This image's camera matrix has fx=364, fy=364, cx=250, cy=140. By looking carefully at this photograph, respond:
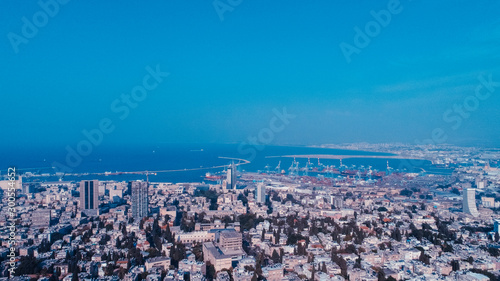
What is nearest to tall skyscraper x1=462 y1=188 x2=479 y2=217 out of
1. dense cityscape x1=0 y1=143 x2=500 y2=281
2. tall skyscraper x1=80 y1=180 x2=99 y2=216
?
dense cityscape x1=0 y1=143 x2=500 y2=281

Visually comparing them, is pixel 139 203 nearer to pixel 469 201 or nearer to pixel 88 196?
pixel 88 196

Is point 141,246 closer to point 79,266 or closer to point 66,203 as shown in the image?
point 79,266

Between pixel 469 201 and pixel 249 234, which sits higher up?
pixel 469 201

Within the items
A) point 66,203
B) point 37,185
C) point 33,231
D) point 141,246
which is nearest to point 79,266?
point 141,246

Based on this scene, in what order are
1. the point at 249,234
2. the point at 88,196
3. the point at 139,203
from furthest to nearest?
1. the point at 88,196
2. the point at 139,203
3. the point at 249,234

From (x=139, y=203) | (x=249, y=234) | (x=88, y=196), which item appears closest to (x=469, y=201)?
(x=249, y=234)

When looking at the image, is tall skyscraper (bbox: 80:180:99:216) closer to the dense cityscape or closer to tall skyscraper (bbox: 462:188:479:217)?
the dense cityscape

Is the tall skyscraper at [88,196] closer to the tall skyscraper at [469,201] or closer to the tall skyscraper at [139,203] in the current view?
the tall skyscraper at [139,203]

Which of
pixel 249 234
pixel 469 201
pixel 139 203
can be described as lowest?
pixel 249 234

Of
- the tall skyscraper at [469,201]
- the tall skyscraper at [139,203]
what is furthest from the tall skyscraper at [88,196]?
the tall skyscraper at [469,201]
